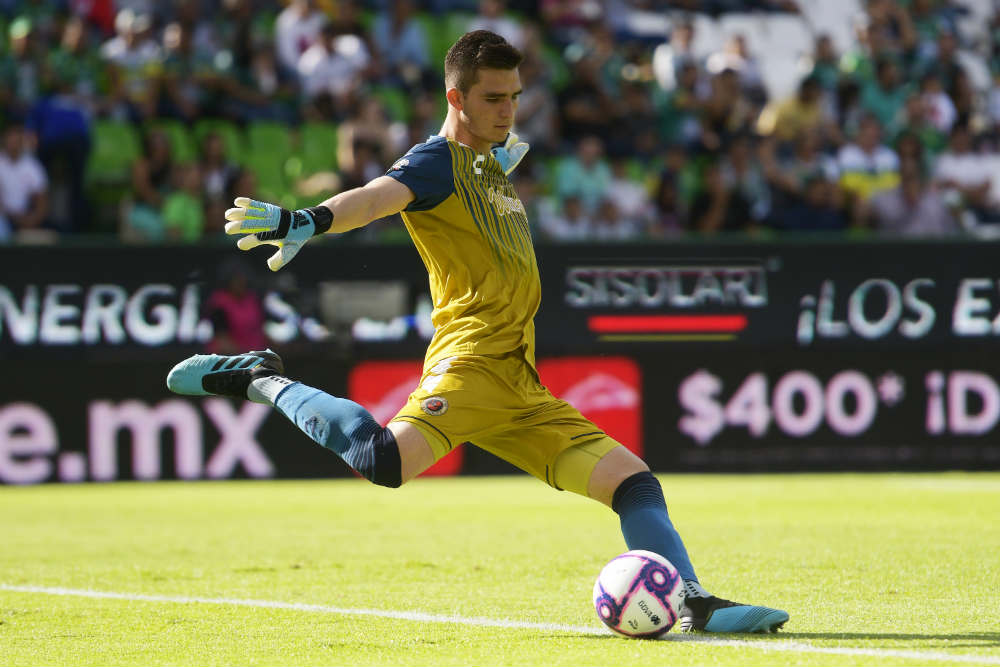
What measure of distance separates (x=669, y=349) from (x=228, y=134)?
506 cm

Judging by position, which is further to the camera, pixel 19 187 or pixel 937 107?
pixel 937 107

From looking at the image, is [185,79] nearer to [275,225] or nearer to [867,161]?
[867,161]

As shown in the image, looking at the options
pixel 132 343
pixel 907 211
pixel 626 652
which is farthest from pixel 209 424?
pixel 626 652

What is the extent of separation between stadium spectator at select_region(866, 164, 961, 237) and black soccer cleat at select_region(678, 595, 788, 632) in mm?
10035

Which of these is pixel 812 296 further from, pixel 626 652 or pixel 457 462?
pixel 626 652

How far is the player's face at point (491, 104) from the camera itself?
571 centimetres

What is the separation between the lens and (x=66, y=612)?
6.45 m

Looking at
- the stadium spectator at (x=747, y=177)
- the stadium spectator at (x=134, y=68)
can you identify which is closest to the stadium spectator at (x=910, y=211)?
the stadium spectator at (x=747, y=177)

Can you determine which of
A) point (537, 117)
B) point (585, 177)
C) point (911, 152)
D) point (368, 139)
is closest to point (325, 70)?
point (368, 139)

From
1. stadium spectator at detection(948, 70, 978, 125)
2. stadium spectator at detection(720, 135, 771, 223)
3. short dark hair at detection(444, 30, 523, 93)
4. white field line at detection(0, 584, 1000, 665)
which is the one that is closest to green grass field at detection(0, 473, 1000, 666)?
white field line at detection(0, 584, 1000, 665)

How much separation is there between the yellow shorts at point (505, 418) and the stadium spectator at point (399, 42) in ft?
36.0

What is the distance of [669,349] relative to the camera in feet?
42.9

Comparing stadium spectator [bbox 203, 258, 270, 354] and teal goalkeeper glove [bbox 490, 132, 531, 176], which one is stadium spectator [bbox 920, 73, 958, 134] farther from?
teal goalkeeper glove [bbox 490, 132, 531, 176]

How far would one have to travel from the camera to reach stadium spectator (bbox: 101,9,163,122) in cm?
1498
